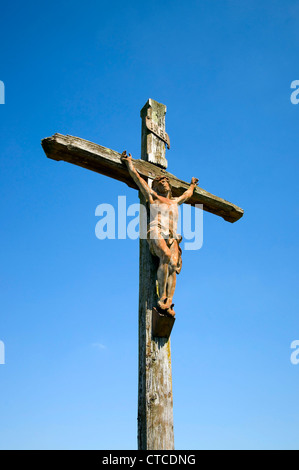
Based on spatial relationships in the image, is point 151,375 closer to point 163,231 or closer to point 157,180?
point 163,231

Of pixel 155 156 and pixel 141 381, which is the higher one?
pixel 155 156

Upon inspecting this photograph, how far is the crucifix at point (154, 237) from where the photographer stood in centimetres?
408

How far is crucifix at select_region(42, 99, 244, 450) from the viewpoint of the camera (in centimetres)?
408

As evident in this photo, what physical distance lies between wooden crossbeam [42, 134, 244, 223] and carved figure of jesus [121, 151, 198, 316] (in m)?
0.15

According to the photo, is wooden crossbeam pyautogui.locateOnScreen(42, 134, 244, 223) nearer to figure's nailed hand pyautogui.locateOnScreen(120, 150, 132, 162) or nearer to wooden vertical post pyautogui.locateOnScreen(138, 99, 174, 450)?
figure's nailed hand pyautogui.locateOnScreen(120, 150, 132, 162)

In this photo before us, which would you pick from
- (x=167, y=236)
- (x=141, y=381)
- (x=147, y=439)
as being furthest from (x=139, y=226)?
(x=147, y=439)

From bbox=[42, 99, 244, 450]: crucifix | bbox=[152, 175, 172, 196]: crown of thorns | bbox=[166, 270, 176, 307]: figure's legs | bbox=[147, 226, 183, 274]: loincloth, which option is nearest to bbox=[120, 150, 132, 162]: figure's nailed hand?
bbox=[42, 99, 244, 450]: crucifix

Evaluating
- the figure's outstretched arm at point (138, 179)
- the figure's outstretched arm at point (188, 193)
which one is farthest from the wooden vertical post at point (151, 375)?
the figure's outstretched arm at point (188, 193)

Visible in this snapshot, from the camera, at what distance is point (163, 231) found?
4773mm

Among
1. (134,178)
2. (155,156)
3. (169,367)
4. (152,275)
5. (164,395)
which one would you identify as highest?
(155,156)

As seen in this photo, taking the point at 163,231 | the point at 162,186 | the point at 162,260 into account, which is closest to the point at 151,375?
the point at 162,260
